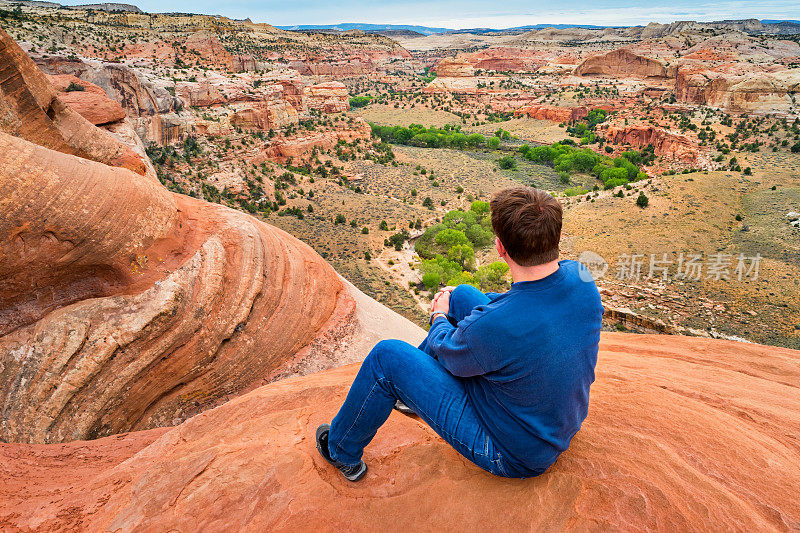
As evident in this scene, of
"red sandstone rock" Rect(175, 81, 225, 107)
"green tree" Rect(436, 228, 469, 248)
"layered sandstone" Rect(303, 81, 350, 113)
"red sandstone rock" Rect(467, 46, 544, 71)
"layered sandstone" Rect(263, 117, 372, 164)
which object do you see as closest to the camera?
"green tree" Rect(436, 228, 469, 248)

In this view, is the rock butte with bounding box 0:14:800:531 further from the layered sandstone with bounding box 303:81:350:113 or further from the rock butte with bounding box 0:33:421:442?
the layered sandstone with bounding box 303:81:350:113

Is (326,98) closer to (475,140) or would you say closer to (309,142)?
(309,142)

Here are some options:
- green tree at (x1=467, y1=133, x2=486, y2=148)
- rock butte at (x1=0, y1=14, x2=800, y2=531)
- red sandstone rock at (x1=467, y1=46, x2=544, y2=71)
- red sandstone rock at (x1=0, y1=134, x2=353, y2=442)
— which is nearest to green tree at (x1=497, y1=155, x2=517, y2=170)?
green tree at (x1=467, y1=133, x2=486, y2=148)

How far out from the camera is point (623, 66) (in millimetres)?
88250

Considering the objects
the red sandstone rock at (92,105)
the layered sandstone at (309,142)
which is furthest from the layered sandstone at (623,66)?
the red sandstone rock at (92,105)

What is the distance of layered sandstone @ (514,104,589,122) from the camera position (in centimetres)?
7444

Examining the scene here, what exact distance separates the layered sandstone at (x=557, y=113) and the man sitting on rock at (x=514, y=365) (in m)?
83.2

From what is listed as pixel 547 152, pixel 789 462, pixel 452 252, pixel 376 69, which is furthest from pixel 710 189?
pixel 376 69

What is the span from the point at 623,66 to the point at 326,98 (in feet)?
231

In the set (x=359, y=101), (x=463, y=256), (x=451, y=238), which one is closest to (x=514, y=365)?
(x=463, y=256)

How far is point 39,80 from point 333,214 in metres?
27.0

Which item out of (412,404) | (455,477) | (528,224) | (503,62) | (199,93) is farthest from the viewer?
(503,62)

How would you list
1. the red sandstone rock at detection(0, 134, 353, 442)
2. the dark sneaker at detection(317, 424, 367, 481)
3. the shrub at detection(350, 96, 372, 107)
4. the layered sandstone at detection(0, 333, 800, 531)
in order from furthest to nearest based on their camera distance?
the shrub at detection(350, 96, 372, 107), the red sandstone rock at detection(0, 134, 353, 442), the dark sneaker at detection(317, 424, 367, 481), the layered sandstone at detection(0, 333, 800, 531)

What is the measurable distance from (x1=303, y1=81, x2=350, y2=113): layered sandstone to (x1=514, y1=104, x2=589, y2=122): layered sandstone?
39750mm
